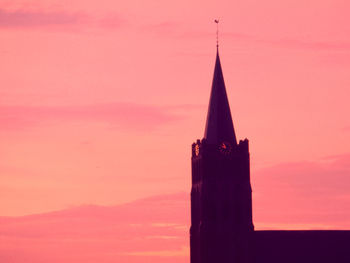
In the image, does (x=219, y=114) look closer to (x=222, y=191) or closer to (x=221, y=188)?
(x=221, y=188)

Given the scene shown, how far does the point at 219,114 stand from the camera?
108000mm

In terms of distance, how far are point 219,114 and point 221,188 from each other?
272 inches

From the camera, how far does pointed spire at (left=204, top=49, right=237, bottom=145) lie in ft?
355

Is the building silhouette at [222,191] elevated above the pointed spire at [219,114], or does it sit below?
below

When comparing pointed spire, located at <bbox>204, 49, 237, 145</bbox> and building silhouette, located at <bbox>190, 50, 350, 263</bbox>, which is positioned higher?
pointed spire, located at <bbox>204, 49, 237, 145</bbox>

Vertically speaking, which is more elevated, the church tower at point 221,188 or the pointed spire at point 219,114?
the pointed spire at point 219,114

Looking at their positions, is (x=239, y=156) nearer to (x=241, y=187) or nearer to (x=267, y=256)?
(x=241, y=187)

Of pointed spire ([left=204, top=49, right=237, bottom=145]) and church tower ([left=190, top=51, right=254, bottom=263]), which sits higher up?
pointed spire ([left=204, top=49, right=237, bottom=145])

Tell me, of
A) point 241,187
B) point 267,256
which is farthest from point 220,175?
point 267,256

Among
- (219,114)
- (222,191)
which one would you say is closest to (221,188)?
(222,191)

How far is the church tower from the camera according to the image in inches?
4254

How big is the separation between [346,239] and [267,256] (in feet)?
27.2

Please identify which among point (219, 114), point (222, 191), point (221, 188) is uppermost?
point (219, 114)

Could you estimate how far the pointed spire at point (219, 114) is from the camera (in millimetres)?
108062
